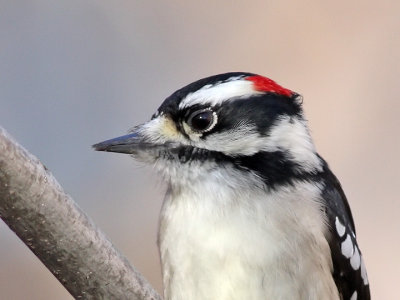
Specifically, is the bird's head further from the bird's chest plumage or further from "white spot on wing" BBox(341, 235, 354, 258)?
"white spot on wing" BBox(341, 235, 354, 258)

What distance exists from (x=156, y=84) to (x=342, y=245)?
10.0 ft

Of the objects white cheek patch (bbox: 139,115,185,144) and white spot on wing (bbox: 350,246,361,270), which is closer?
white cheek patch (bbox: 139,115,185,144)

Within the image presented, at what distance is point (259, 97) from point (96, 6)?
3512mm

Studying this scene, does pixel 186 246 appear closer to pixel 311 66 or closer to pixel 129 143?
pixel 129 143

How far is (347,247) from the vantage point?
380cm

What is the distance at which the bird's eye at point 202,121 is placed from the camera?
3.53 m

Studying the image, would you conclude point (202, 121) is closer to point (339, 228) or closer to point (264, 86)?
point (264, 86)

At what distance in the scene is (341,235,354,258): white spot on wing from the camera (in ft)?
12.3

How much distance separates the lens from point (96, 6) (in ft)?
22.8

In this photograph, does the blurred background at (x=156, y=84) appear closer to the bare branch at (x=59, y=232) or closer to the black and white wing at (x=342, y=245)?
the black and white wing at (x=342, y=245)

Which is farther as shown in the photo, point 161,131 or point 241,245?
point 161,131

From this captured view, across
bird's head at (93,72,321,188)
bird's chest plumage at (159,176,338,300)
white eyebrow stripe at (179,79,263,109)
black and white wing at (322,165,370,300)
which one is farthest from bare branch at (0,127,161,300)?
black and white wing at (322,165,370,300)

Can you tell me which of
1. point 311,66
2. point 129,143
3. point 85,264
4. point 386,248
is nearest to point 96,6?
point 311,66

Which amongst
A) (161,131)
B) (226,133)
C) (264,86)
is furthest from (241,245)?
(264,86)
